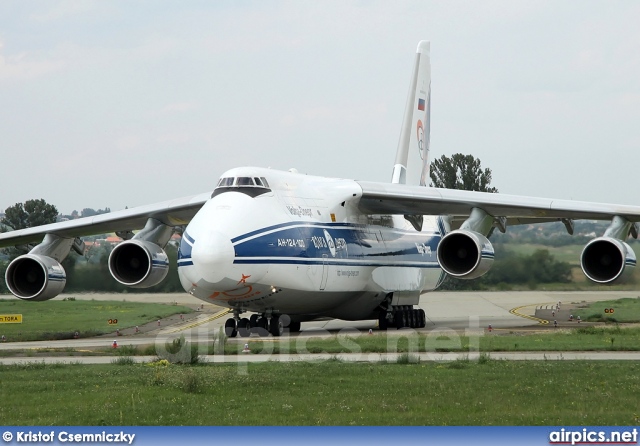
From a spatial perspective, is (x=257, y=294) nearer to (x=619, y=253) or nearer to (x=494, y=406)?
(x=619, y=253)


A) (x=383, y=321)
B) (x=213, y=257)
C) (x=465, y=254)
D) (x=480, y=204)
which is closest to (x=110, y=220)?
(x=213, y=257)

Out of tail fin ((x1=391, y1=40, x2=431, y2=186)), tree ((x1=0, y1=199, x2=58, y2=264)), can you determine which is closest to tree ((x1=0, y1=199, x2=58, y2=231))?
tree ((x1=0, y1=199, x2=58, y2=264))

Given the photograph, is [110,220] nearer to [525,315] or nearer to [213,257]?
[213,257]

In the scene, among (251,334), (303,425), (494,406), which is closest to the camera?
(303,425)

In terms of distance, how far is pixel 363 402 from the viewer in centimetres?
1360

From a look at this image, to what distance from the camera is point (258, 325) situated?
27.1 meters

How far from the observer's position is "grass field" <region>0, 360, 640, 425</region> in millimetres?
12445

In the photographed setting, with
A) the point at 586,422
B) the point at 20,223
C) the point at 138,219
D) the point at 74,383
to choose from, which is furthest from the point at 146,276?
the point at 20,223

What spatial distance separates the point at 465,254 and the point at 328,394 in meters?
13.5

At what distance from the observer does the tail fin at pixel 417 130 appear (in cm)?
3594

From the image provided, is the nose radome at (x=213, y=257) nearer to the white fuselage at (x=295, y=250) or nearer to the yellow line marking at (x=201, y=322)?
the white fuselage at (x=295, y=250)

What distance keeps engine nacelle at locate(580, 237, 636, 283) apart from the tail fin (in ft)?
31.9

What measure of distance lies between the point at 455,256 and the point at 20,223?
117 ft

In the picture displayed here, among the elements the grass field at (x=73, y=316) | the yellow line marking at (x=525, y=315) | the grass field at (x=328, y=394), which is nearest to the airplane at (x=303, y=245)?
the grass field at (x=73, y=316)
